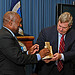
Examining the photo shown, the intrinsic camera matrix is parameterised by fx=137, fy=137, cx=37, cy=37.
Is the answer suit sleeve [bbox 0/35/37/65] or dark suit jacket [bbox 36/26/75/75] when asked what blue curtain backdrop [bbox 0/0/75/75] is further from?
suit sleeve [bbox 0/35/37/65]

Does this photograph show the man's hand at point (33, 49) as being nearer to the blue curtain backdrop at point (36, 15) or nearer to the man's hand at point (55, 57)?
the man's hand at point (55, 57)

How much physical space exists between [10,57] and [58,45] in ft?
2.88

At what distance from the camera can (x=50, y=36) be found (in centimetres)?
206

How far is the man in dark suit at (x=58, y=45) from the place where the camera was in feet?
6.36

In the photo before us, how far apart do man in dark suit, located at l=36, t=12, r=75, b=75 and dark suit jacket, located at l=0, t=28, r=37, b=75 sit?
1.78ft

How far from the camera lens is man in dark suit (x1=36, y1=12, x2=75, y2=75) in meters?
1.94

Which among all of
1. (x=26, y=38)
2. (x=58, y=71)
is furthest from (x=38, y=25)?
(x=58, y=71)

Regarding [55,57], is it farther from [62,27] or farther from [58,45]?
[62,27]

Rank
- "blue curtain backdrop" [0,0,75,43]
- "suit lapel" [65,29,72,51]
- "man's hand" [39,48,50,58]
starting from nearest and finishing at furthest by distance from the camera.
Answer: "man's hand" [39,48,50,58] → "suit lapel" [65,29,72,51] → "blue curtain backdrop" [0,0,75,43]

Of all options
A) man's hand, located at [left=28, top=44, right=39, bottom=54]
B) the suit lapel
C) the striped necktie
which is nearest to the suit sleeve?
man's hand, located at [left=28, top=44, right=39, bottom=54]

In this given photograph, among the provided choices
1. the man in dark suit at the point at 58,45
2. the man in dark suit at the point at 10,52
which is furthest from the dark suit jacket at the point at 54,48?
the man in dark suit at the point at 10,52

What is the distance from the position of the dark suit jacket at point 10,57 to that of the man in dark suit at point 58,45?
541 mm

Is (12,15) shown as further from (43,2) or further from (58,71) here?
(43,2)

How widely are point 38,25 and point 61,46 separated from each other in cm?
166
